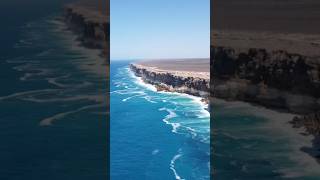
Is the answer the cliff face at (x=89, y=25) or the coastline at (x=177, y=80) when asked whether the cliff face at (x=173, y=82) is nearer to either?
the coastline at (x=177, y=80)

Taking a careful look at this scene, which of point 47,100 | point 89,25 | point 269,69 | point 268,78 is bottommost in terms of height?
point 47,100

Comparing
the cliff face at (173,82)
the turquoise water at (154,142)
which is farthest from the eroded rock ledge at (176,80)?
the turquoise water at (154,142)

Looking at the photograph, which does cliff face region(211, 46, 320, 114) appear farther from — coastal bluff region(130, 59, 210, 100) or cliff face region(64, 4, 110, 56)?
coastal bluff region(130, 59, 210, 100)

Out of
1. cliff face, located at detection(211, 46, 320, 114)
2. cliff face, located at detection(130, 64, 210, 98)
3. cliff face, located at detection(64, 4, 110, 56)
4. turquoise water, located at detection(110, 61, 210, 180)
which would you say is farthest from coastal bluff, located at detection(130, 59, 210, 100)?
cliff face, located at detection(64, 4, 110, 56)

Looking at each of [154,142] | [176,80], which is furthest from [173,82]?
[154,142]

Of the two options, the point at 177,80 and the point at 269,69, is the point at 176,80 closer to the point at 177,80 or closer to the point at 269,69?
the point at 177,80
